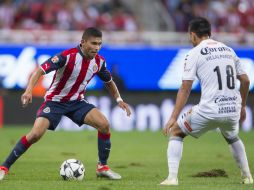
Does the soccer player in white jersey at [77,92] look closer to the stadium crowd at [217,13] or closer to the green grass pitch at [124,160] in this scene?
the green grass pitch at [124,160]

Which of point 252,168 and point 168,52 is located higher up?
point 168,52

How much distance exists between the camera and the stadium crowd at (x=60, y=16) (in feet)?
78.1

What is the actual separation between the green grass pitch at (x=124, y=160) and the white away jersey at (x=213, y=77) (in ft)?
3.28

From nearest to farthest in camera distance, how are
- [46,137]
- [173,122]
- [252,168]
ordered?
1. [173,122]
2. [252,168]
3. [46,137]

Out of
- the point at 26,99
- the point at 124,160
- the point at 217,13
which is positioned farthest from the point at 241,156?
the point at 217,13

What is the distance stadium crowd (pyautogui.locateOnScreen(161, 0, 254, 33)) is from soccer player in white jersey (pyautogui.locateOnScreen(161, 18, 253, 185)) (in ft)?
52.5

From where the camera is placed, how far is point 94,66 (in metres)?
10.7

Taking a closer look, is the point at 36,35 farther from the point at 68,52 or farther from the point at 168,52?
the point at 68,52

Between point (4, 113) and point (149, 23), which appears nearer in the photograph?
point (4, 113)

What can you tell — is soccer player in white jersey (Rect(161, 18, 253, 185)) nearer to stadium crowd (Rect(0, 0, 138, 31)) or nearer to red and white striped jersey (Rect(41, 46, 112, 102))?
red and white striped jersey (Rect(41, 46, 112, 102))

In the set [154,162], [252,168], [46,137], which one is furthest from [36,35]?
[252,168]

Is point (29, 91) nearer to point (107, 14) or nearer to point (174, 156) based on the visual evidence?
point (174, 156)

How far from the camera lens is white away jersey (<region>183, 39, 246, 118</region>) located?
30.0 ft

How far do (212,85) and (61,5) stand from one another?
1605 cm
